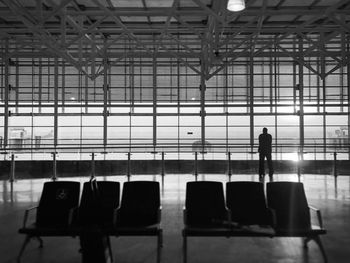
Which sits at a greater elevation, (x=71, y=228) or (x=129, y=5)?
(x=129, y=5)

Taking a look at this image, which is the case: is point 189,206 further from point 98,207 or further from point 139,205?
point 98,207

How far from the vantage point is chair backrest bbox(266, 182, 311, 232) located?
5.82 meters

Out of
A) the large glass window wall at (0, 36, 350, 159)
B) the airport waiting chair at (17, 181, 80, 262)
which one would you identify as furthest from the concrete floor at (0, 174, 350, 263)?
the large glass window wall at (0, 36, 350, 159)

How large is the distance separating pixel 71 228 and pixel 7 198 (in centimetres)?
597

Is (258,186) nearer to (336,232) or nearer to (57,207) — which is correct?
(336,232)

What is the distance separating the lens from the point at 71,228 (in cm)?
555

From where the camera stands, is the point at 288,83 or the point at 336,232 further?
the point at 288,83

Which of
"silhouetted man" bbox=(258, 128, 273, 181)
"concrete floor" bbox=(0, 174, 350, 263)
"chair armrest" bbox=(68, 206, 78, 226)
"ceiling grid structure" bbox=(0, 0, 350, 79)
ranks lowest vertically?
"concrete floor" bbox=(0, 174, 350, 263)

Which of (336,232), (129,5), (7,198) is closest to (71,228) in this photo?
(336,232)

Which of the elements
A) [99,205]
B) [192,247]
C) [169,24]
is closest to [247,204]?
[192,247]

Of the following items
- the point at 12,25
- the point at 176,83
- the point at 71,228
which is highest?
the point at 12,25

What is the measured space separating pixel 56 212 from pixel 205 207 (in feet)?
7.99

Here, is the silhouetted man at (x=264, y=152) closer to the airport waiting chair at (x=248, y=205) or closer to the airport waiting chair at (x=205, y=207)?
the airport waiting chair at (x=248, y=205)

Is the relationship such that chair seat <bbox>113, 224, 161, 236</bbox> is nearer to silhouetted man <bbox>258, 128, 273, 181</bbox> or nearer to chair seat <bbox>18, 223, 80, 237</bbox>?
chair seat <bbox>18, 223, 80, 237</bbox>
